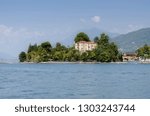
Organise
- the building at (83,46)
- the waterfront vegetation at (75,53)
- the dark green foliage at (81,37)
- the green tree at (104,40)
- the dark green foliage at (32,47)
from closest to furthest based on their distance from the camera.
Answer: the waterfront vegetation at (75,53)
the green tree at (104,40)
the building at (83,46)
the dark green foliage at (32,47)
the dark green foliage at (81,37)

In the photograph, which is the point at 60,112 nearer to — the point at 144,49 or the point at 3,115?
the point at 3,115

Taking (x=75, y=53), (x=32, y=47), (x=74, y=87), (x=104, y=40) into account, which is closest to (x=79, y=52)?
(x=75, y=53)

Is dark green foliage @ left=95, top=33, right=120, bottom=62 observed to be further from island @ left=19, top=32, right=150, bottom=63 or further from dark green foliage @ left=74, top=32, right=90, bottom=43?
dark green foliage @ left=74, top=32, right=90, bottom=43

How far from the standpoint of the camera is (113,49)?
151625 millimetres

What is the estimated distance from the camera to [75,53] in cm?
15275

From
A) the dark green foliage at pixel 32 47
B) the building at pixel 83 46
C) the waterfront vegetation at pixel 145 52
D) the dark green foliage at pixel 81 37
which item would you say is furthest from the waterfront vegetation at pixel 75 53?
the waterfront vegetation at pixel 145 52

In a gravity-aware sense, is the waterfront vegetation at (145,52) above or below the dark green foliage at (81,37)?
below

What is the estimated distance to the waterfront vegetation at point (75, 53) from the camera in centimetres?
14975

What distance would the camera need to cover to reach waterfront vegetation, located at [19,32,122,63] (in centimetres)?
14975

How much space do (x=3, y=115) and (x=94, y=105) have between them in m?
2.86

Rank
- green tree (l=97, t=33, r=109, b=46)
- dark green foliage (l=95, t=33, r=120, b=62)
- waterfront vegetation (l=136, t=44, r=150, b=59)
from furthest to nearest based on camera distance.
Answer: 1. waterfront vegetation (l=136, t=44, r=150, b=59)
2. green tree (l=97, t=33, r=109, b=46)
3. dark green foliage (l=95, t=33, r=120, b=62)

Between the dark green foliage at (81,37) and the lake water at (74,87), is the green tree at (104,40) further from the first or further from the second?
the lake water at (74,87)

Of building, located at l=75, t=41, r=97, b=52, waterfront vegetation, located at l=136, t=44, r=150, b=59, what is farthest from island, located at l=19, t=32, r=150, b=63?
waterfront vegetation, located at l=136, t=44, r=150, b=59

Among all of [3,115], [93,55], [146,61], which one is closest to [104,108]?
[3,115]
